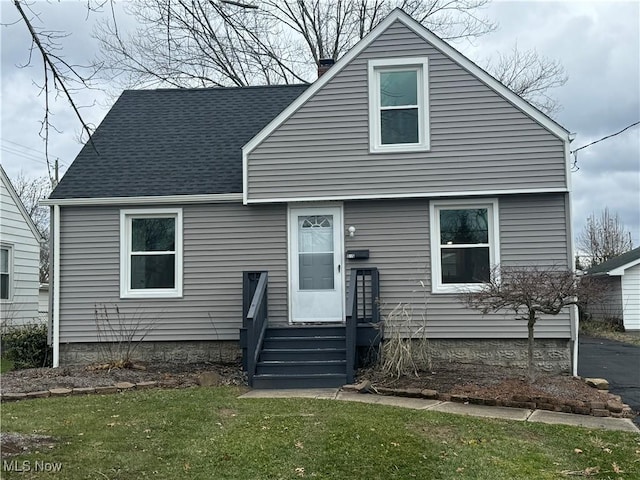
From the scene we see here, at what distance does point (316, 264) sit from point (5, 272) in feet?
31.2

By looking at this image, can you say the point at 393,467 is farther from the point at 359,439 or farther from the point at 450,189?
the point at 450,189

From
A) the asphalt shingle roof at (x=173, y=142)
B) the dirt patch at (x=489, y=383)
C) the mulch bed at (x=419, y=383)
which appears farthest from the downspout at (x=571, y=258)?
the asphalt shingle roof at (x=173, y=142)

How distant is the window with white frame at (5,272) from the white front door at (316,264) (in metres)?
9.05

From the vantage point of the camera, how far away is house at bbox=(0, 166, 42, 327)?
1484 centimetres

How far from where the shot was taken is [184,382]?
8469mm

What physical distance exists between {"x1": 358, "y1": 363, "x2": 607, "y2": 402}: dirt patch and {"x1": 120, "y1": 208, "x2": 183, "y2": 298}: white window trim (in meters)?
3.70

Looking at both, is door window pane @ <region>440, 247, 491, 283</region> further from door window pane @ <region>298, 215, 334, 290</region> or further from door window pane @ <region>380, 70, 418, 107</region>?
door window pane @ <region>380, 70, 418, 107</region>

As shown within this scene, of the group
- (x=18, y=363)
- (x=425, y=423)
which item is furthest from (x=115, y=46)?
(x=425, y=423)

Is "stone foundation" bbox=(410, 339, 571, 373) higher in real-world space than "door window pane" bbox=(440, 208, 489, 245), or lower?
lower

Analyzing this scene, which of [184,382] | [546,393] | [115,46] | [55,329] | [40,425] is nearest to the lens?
[40,425]

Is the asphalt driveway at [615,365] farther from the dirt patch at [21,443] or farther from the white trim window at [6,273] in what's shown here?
the white trim window at [6,273]

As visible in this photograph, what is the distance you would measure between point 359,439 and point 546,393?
3.13 metres

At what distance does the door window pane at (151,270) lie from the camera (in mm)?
10461

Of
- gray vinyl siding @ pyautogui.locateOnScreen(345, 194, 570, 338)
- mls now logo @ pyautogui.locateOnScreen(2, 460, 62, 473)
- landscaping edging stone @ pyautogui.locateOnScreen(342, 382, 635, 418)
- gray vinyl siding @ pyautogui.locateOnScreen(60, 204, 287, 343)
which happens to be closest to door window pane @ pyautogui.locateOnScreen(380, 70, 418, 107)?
gray vinyl siding @ pyautogui.locateOnScreen(345, 194, 570, 338)
